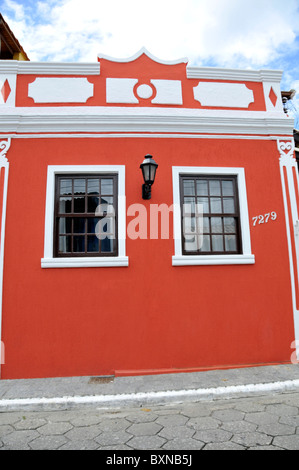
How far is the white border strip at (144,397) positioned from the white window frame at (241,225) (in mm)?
1847

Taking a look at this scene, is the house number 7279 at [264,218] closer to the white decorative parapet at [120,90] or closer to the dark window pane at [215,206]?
the dark window pane at [215,206]

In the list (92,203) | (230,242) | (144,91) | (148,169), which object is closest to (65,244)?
(92,203)

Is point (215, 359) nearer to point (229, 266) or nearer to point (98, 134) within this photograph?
point (229, 266)

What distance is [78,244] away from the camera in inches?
206

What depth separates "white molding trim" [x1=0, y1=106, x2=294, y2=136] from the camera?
210 inches

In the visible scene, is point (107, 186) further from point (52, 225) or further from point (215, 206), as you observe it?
point (215, 206)

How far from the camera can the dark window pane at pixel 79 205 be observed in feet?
17.4

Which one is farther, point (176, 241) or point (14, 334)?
point (176, 241)

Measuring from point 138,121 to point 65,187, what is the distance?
5.40 ft

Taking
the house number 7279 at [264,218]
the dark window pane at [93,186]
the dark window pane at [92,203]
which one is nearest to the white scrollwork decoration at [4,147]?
the dark window pane at [93,186]

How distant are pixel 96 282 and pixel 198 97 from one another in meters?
3.65

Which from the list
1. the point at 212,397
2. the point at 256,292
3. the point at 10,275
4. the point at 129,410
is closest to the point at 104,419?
the point at 129,410

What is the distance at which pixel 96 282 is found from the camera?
5.04 m

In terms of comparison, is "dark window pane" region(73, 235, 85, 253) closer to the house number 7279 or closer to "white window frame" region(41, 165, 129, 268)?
"white window frame" region(41, 165, 129, 268)
